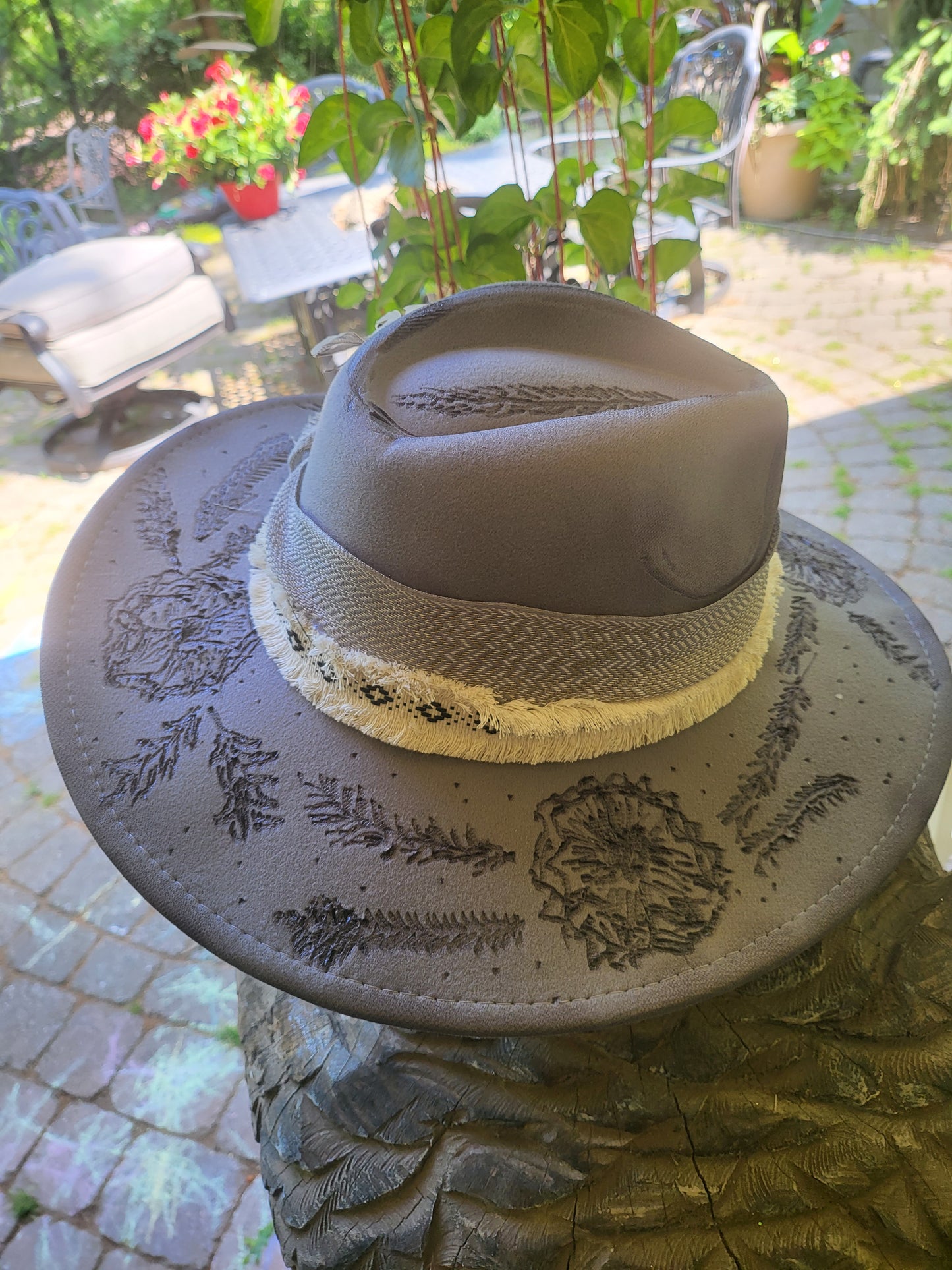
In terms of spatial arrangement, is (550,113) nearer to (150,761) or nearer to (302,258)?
(150,761)

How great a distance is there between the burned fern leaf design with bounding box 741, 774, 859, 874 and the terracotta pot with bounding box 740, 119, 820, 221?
4.98 metres

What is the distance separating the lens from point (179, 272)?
12.1ft

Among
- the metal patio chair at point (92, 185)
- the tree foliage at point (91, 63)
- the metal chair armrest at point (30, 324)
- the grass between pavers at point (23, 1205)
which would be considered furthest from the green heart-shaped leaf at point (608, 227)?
the tree foliage at point (91, 63)

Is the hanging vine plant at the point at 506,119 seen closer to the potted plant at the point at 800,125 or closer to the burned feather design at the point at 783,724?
the burned feather design at the point at 783,724

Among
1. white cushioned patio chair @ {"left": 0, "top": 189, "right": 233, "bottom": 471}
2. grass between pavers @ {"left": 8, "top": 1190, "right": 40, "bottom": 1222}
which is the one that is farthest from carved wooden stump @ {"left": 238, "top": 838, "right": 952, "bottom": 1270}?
white cushioned patio chair @ {"left": 0, "top": 189, "right": 233, "bottom": 471}

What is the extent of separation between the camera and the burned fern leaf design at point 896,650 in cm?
98

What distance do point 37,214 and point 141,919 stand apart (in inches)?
153

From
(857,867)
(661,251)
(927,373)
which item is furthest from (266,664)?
(927,373)

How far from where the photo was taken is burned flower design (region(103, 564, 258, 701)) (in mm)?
978

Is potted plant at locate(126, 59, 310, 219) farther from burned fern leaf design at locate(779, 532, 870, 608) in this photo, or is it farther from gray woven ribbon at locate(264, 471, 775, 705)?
gray woven ribbon at locate(264, 471, 775, 705)

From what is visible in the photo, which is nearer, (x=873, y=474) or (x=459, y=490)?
(x=459, y=490)

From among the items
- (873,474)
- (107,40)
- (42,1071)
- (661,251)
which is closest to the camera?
(661,251)

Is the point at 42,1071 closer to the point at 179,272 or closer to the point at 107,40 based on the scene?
the point at 179,272

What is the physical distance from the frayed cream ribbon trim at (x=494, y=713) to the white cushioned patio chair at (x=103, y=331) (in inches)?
119
